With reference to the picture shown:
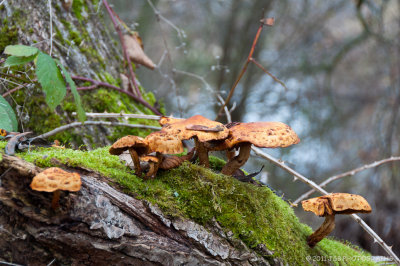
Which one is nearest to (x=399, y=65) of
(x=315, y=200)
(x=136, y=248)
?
(x=315, y=200)

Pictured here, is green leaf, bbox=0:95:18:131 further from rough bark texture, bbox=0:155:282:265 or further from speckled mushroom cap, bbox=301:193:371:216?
speckled mushroom cap, bbox=301:193:371:216

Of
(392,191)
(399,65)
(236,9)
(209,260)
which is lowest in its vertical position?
(392,191)

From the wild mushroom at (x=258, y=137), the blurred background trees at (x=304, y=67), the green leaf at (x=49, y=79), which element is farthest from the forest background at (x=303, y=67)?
the green leaf at (x=49, y=79)

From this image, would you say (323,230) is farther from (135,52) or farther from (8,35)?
(8,35)

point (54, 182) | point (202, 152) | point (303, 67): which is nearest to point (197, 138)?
point (202, 152)

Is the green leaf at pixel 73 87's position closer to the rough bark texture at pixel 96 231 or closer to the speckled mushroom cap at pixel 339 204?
the rough bark texture at pixel 96 231

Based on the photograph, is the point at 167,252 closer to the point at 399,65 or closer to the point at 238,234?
the point at 238,234
